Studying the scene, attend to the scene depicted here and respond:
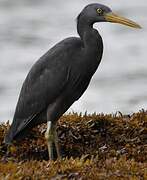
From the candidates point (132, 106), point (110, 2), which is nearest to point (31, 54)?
point (132, 106)

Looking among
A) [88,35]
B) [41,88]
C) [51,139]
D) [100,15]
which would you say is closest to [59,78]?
[41,88]

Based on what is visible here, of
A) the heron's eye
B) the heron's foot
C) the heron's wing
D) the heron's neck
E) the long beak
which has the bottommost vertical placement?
the heron's foot

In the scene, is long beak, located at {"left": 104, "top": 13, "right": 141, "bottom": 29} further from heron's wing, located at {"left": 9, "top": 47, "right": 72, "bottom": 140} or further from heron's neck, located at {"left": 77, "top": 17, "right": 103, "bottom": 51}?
heron's wing, located at {"left": 9, "top": 47, "right": 72, "bottom": 140}

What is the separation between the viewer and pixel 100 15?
30.7 feet

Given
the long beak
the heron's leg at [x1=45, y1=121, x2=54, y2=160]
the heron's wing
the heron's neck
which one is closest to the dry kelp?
the heron's leg at [x1=45, y1=121, x2=54, y2=160]

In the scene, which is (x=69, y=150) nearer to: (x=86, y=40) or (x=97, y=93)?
(x=86, y=40)

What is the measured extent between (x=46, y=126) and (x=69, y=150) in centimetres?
52

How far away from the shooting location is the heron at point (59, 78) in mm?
9188

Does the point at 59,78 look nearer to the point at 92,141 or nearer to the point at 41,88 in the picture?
the point at 41,88

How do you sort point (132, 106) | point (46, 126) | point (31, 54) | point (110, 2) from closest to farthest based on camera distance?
point (46, 126) < point (132, 106) < point (31, 54) < point (110, 2)

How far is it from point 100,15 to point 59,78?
0.77m

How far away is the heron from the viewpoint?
9188 millimetres

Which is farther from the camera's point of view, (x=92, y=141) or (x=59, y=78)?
(x=92, y=141)

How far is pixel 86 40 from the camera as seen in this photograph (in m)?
9.30
